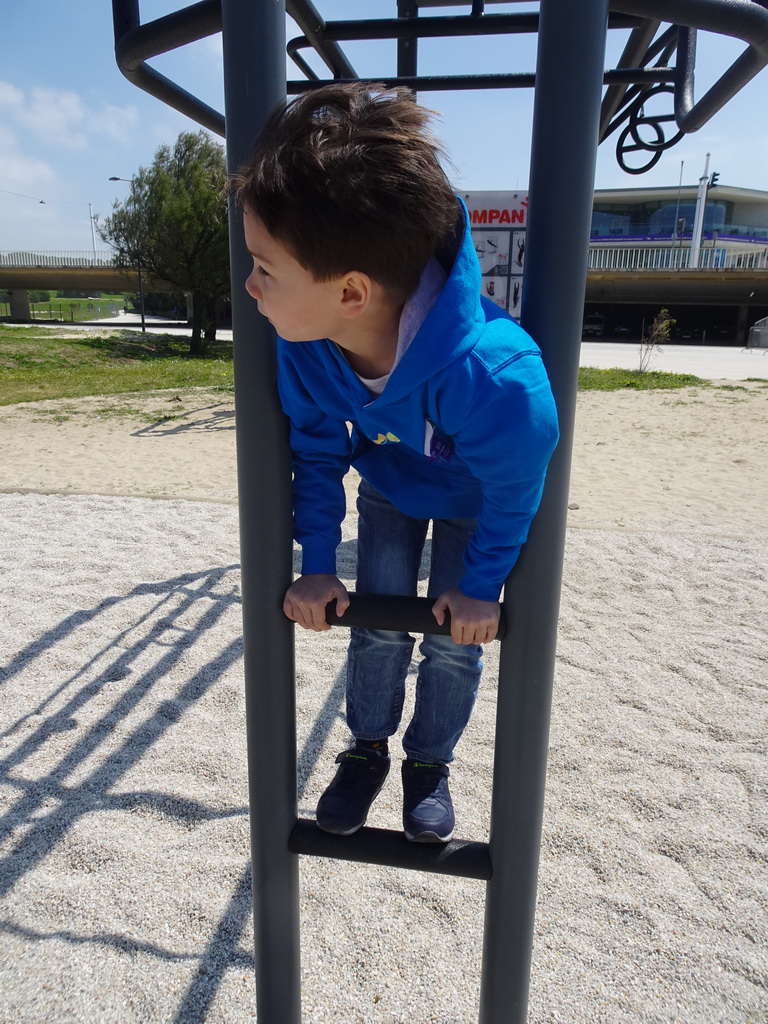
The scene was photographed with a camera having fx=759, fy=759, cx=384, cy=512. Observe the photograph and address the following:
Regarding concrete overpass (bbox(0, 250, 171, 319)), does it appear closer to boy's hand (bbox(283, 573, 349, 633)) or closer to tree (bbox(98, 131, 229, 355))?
tree (bbox(98, 131, 229, 355))

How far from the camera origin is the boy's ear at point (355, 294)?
34.4 inches

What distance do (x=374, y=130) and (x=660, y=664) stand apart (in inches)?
92.0

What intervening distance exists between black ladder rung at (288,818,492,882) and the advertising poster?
181cm

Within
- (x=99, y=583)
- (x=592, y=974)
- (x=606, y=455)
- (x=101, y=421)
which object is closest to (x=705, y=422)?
(x=606, y=455)

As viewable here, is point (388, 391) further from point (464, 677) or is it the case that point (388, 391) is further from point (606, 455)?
point (606, 455)

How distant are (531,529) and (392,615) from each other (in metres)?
A: 0.21

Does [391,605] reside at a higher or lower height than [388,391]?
lower

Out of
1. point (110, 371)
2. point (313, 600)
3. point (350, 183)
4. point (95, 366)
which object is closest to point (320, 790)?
point (313, 600)

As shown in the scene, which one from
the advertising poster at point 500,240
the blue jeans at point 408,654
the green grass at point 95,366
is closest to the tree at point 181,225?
the green grass at point 95,366

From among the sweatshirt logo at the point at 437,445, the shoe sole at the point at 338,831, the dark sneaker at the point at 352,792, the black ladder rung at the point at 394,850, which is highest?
the sweatshirt logo at the point at 437,445

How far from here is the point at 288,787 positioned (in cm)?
107

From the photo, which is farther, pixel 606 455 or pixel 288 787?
pixel 606 455

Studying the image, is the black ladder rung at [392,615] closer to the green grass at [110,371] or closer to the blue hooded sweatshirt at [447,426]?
the blue hooded sweatshirt at [447,426]

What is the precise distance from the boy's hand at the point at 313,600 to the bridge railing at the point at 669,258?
31759 mm
